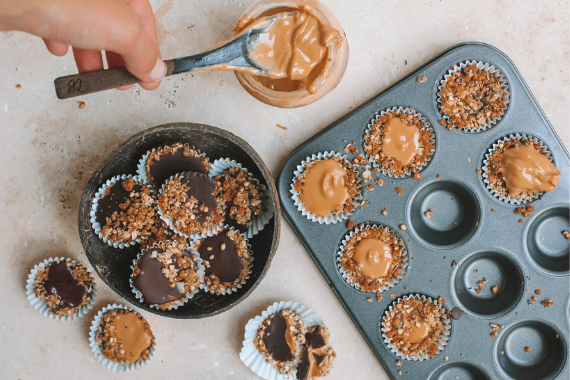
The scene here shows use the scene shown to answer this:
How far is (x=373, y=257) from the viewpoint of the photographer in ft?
7.22

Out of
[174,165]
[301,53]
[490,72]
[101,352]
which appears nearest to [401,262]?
[490,72]

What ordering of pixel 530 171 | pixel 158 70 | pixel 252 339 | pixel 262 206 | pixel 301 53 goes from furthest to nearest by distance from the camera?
pixel 252 339 < pixel 262 206 < pixel 530 171 < pixel 301 53 < pixel 158 70

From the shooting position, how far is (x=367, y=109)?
220 centimetres

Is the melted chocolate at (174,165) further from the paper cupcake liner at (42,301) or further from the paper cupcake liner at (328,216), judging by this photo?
the paper cupcake liner at (42,301)

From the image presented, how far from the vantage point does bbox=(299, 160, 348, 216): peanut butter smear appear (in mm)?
2168

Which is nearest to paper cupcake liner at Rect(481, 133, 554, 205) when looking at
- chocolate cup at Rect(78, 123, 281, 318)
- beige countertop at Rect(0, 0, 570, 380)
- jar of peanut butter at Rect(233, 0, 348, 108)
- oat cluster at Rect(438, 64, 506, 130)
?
oat cluster at Rect(438, 64, 506, 130)

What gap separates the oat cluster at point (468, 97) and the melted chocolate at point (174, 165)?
135cm

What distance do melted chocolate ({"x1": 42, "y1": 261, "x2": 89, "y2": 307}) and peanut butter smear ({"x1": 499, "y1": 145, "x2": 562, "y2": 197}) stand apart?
97.1 inches

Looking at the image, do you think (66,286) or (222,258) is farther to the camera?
(66,286)

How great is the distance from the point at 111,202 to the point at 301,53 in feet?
4.14


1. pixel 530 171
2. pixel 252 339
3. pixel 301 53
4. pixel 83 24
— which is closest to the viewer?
pixel 83 24

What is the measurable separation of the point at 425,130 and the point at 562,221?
3.27 ft

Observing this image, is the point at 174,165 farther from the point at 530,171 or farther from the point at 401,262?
the point at 530,171

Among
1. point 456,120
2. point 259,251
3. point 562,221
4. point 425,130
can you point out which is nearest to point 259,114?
point 259,251
